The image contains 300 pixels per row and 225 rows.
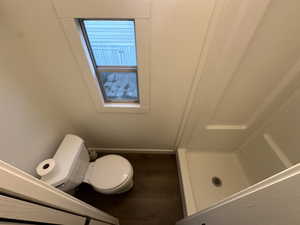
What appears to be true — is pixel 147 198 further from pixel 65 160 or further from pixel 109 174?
pixel 65 160

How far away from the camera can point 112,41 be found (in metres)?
0.97

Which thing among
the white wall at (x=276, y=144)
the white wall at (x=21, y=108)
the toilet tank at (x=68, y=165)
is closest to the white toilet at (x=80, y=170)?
the toilet tank at (x=68, y=165)

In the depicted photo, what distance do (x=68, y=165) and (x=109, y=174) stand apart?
0.33 meters

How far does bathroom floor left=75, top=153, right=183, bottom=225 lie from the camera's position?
4.37 feet

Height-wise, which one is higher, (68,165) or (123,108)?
(123,108)

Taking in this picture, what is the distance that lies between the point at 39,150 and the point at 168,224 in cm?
120

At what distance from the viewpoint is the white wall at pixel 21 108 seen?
75cm

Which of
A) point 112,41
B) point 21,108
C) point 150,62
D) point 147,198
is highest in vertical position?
point 112,41

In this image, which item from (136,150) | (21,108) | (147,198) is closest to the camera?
(21,108)

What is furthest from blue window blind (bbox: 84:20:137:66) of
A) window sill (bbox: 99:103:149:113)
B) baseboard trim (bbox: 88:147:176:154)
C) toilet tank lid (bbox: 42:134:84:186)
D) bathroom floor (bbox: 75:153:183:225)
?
bathroom floor (bbox: 75:153:183:225)

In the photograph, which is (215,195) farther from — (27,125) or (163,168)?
(27,125)

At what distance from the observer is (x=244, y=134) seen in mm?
1433

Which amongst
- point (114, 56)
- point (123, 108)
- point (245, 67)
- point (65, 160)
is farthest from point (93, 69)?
point (245, 67)

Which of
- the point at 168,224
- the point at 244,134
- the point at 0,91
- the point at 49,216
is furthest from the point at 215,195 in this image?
the point at 0,91
